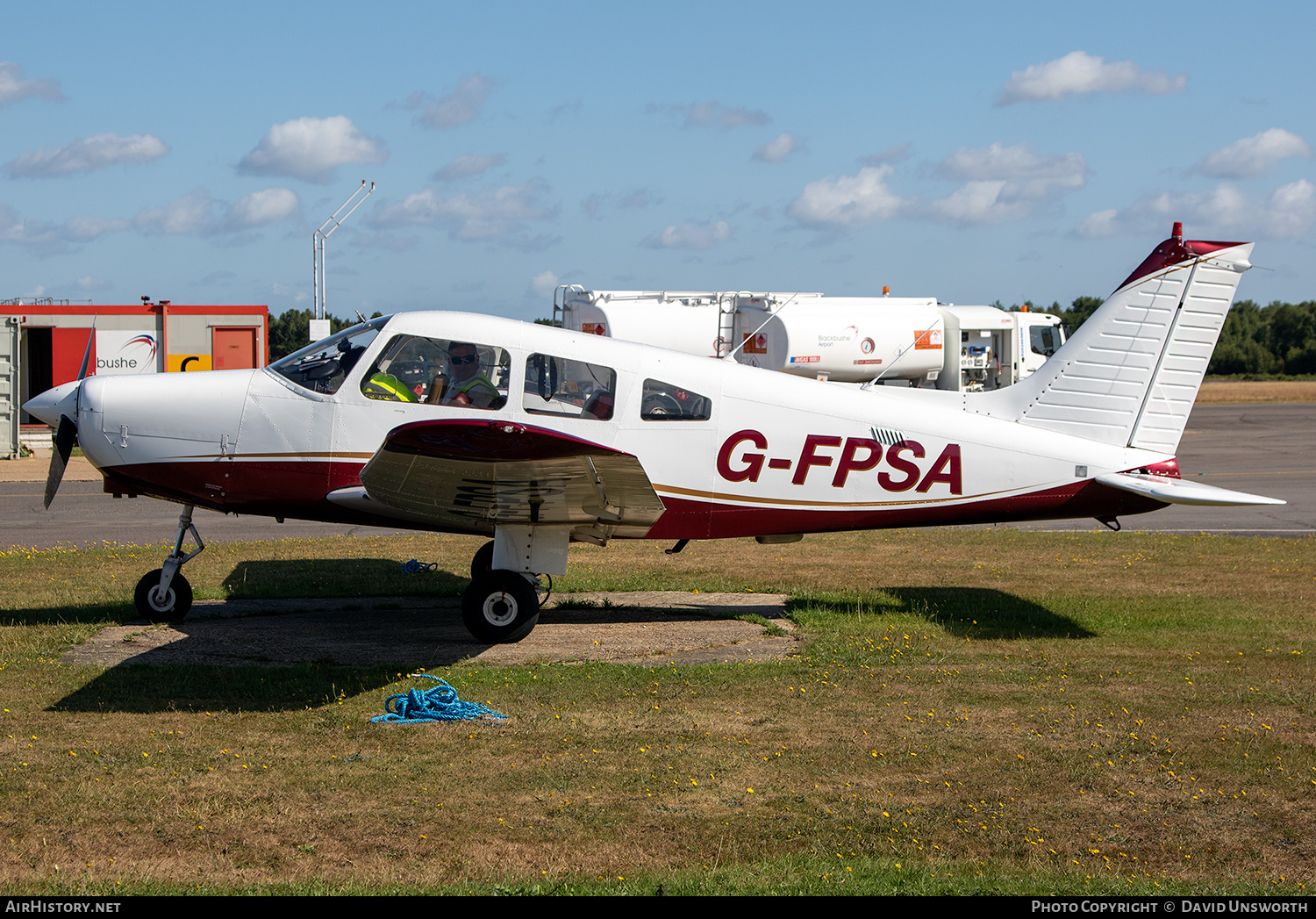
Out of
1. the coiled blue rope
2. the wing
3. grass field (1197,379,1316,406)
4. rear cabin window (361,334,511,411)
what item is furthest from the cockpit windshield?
grass field (1197,379,1316,406)

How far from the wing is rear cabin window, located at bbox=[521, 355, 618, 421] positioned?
0.45 meters

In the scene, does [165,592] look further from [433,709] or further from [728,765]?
[728,765]

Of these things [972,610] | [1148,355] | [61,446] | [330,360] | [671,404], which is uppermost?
[1148,355]

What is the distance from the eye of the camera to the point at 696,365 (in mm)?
8453

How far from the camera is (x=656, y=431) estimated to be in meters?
8.27

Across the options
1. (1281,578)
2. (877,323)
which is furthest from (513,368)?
(877,323)

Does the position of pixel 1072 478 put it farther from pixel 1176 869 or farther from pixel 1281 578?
pixel 1176 869

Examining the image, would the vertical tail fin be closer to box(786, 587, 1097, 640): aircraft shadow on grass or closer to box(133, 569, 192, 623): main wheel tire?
box(786, 587, 1097, 640): aircraft shadow on grass

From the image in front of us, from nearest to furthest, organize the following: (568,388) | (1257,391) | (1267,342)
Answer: (568,388) → (1257,391) → (1267,342)

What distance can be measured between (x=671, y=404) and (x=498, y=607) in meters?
2.09

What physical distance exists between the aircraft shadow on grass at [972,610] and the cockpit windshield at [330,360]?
14.6ft

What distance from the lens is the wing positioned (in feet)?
20.7

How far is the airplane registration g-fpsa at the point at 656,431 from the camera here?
26.4 ft

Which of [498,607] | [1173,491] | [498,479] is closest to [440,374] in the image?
[498,479]
